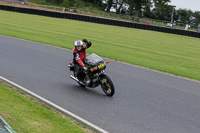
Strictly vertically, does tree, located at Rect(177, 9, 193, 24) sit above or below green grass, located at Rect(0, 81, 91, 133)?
above

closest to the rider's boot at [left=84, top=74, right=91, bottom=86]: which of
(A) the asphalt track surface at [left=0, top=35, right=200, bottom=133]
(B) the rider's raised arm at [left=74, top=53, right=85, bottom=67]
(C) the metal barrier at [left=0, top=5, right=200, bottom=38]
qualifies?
(A) the asphalt track surface at [left=0, top=35, right=200, bottom=133]

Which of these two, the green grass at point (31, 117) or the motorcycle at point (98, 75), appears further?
the motorcycle at point (98, 75)

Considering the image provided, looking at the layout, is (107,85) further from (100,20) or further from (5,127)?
(100,20)

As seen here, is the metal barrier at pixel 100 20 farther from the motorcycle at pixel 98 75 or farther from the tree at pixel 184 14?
the tree at pixel 184 14

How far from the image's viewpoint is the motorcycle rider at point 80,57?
9.55 m

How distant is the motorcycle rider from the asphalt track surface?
53cm

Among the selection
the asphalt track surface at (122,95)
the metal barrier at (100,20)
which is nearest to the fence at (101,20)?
the metal barrier at (100,20)

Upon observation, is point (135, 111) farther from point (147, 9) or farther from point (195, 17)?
point (195, 17)

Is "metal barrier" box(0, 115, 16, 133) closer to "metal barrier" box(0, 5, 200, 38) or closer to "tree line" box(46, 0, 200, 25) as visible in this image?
"metal barrier" box(0, 5, 200, 38)

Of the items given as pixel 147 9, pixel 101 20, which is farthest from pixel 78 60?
pixel 147 9

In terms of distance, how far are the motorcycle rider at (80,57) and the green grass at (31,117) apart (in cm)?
187

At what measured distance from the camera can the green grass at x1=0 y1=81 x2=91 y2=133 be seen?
626 centimetres

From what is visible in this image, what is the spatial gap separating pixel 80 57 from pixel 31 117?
3320mm

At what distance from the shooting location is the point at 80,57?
9.77m
